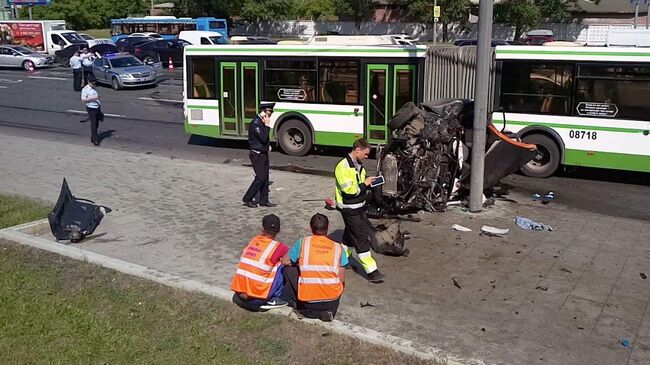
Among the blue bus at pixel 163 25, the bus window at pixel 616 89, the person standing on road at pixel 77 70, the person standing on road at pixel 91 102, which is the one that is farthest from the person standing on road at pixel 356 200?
the blue bus at pixel 163 25

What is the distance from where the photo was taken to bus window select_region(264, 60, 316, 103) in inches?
643

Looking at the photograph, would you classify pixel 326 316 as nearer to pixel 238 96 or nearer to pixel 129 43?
pixel 238 96

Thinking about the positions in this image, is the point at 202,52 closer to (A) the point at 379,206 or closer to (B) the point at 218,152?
(B) the point at 218,152

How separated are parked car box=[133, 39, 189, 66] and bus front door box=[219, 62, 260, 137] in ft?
88.7

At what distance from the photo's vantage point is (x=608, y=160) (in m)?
13.2

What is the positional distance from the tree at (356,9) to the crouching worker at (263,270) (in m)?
61.9

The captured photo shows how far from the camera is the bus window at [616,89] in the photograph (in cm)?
1297

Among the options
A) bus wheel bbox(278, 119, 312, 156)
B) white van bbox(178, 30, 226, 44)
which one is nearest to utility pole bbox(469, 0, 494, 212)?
bus wheel bbox(278, 119, 312, 156)

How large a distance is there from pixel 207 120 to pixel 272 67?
2302mm

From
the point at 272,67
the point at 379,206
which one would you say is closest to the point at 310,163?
the point at 272,67

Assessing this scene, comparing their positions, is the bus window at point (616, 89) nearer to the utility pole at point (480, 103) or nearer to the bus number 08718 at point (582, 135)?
the bus number 08718 at point (582, 135)

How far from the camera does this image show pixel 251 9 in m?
68.7

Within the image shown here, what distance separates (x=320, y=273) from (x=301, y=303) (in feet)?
1.46

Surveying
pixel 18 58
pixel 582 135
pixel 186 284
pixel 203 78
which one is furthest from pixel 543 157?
pixel 18 58
